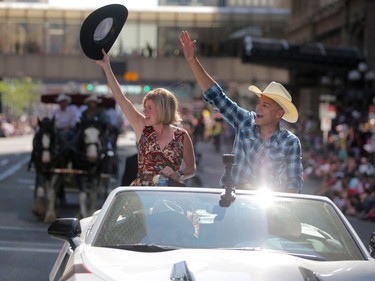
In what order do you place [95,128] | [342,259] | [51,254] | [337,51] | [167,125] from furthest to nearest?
1. [337,51]
2. [95,128]
3. [51,254]
4. [167,125]
5. [342,259]

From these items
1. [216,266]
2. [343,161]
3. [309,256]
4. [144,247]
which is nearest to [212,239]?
[144,247]

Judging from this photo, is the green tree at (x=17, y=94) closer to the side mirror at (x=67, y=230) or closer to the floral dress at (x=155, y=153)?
the floral dress at (x=155, y=153)

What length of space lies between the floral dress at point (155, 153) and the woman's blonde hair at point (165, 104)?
0.18m

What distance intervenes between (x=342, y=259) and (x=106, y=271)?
1.58m

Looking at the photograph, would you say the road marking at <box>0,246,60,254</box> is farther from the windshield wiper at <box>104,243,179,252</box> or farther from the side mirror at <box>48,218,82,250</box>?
the windshield wiper at <box>104,243,179,252</box>

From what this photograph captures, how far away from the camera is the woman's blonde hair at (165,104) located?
26.5 ft

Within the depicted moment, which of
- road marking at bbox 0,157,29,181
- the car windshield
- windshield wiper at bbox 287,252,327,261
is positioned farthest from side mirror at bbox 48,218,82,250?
road marking at bbox 0,157,29,181

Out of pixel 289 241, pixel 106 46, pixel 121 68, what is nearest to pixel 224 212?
pixel 289 241

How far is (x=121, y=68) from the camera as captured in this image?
7450 centimetres

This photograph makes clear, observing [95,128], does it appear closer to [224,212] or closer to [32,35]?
[224,212]

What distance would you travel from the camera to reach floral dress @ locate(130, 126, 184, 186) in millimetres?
8258

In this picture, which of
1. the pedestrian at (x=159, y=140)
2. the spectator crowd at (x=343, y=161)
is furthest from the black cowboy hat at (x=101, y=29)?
the spectator crowd at (x=343, y=161)

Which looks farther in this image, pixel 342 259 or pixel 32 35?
pixel 32 35

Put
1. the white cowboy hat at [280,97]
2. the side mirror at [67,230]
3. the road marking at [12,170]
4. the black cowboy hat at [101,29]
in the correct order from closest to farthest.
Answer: the side mirror at [67,230] < the white cowboy hat at [280,97] < the black cowboy hat at [101,29] < the road marking at [12,170]
